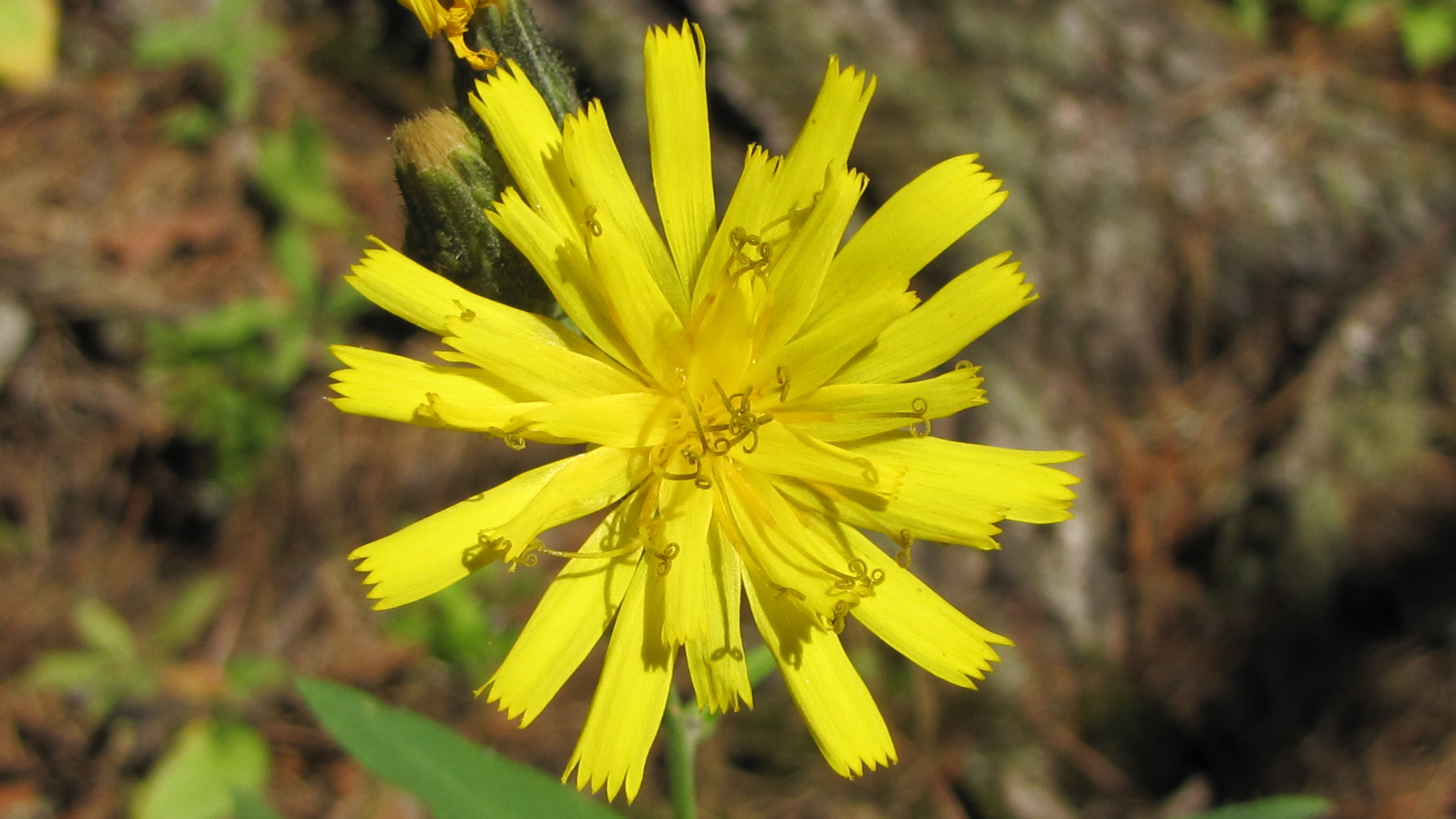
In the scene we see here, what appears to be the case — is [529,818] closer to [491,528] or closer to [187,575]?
[491,528]

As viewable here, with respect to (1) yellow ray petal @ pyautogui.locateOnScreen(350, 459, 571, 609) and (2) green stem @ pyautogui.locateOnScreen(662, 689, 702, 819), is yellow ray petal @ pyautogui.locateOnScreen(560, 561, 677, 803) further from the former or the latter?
(1) yellow ray petal @ pyautogui.locateOnScreen(350, 459, 571, 609)

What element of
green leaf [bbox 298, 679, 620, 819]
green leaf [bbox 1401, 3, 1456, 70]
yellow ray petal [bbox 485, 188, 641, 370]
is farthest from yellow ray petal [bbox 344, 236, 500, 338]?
green leaf [bbox 1401, 3, 1456, 70]

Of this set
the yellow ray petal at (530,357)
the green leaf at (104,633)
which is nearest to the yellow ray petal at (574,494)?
the yellow ray petal at (530,357)

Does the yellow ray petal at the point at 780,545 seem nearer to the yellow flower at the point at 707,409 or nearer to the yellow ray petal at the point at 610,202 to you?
the yellow flower at the point at 707,409

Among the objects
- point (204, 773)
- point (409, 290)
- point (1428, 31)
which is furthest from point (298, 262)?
point (1428, 31)

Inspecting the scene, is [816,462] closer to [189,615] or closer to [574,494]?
[574,494]

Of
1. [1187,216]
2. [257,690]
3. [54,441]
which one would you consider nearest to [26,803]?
[257,690]
